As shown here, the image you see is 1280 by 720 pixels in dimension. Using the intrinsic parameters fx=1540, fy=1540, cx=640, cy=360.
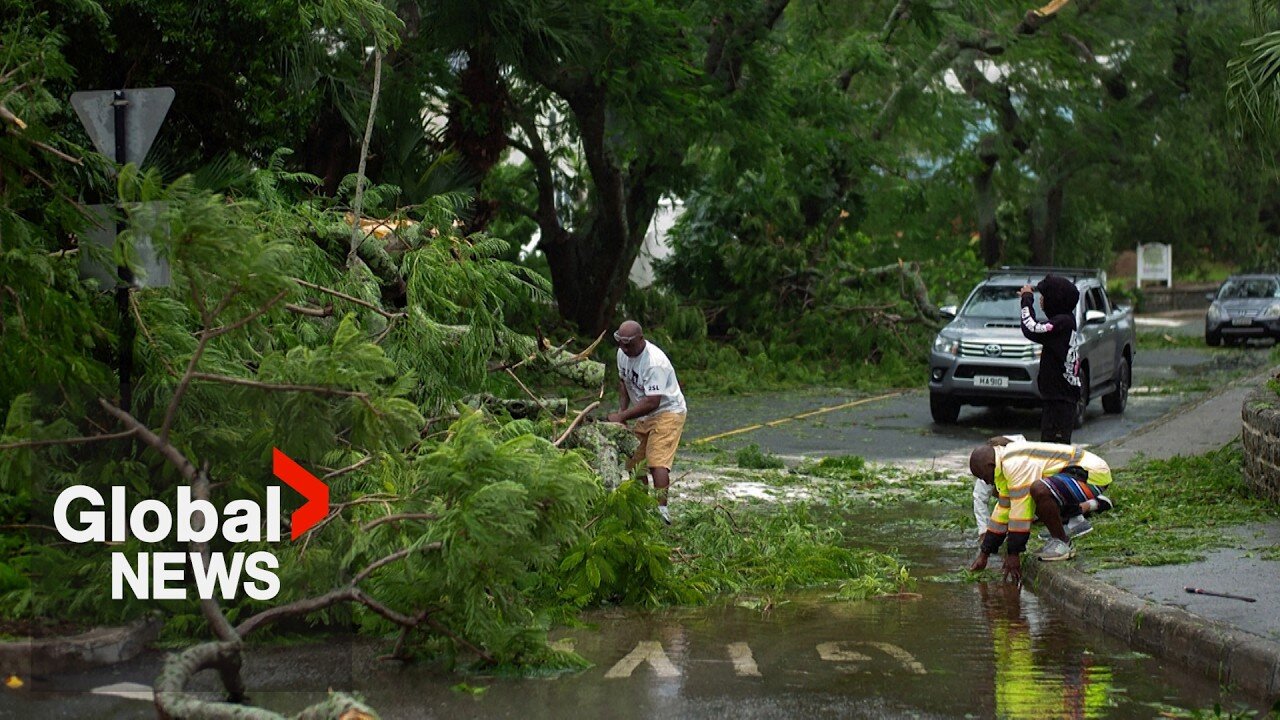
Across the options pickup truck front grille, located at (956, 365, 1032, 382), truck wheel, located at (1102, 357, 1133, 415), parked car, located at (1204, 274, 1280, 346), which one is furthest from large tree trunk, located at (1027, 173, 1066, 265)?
pickup truck front grille, located at (956, 365, 1032, 382)

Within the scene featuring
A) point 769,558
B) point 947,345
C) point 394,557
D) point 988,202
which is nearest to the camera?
point 394,557

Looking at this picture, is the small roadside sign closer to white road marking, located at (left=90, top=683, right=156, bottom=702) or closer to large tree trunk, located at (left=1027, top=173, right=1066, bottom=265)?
white road marking, located at (left=90, top=683, right=156, bottom=702)

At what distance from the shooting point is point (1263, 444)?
12312 mm

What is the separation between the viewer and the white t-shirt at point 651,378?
457 inches

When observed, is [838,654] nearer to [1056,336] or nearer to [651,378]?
[651,378]

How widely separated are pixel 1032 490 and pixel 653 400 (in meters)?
2.93

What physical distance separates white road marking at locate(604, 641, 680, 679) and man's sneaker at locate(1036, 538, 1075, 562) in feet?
10.4

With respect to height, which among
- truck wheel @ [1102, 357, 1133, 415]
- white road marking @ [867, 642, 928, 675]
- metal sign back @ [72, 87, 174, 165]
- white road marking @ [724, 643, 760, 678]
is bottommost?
white road marking @ [867, 642, 928, 675]

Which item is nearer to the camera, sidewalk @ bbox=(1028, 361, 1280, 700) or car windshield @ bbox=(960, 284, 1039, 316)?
sidewalk @ bbox=(1028, 361, 1280, 700)

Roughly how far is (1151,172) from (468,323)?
30.1 meters

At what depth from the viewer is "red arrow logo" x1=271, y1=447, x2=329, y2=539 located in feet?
27.8

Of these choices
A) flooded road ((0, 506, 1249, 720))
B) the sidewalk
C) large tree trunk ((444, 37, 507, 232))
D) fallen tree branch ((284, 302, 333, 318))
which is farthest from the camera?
large tree trunk ((444, 37, 507, 232))

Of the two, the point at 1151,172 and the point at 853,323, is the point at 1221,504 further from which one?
the point at 1151,172

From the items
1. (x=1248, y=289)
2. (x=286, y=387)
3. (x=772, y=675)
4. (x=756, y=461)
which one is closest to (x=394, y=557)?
(x=286, y=387)
